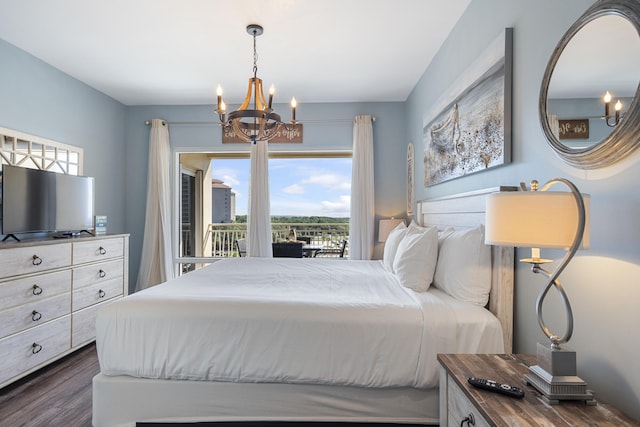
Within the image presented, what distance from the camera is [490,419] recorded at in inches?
37.6

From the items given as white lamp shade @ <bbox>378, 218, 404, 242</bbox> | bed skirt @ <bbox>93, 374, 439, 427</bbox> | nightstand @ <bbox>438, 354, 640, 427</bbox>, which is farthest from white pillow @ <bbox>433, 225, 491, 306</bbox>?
white lamp shade @ <bbox>378, 218, 404, 242</bbox>

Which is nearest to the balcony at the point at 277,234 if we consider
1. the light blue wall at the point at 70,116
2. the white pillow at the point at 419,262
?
the light blue wall at the point at 70,116

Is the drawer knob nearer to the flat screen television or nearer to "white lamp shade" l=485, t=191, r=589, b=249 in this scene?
"white lamp shade" l=485, t=191, r=589, b=249

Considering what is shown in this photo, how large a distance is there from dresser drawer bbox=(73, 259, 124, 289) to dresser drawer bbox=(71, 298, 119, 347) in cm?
25

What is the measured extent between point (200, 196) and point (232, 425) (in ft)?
16.2

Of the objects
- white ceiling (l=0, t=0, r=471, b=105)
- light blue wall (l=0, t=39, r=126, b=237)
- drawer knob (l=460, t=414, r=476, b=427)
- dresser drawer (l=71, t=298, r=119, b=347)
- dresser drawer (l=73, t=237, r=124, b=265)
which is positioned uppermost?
white ceiling (l=0, t=0, r=471, b=105)

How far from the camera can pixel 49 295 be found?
2684 mm

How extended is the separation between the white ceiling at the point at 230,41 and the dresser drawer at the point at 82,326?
7.77 feet

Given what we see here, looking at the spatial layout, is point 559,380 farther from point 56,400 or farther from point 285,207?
point 285,207

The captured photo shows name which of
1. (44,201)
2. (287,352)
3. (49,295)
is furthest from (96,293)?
(287,352)

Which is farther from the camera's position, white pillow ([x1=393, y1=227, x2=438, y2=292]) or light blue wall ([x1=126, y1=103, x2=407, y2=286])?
light blue wall ([x1=126, y1=103, x2=407, y2=286])

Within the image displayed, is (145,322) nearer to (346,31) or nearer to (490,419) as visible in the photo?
(490,419)

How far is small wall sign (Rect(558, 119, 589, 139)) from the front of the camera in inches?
49.0

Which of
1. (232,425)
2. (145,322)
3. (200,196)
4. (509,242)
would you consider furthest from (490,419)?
(200,196)
